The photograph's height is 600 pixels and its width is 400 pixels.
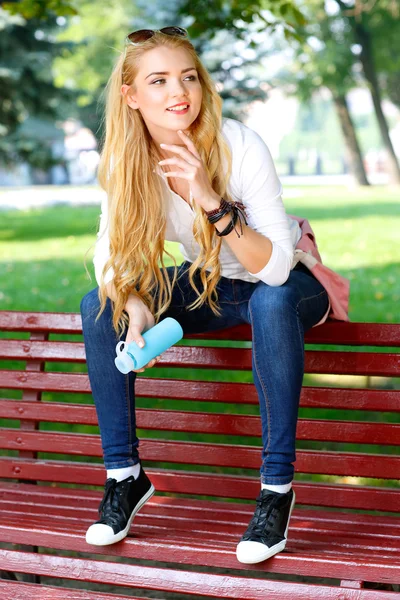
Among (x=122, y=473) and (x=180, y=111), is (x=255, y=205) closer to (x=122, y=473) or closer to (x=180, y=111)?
(x=180, y=111)

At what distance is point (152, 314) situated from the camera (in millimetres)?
2838

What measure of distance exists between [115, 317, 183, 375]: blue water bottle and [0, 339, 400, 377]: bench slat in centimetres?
44

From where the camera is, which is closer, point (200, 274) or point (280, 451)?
point (280, 451)

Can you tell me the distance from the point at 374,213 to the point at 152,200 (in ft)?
50.7

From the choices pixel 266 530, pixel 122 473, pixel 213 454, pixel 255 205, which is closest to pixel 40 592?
pixel 122 473

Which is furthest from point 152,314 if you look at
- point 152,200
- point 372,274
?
point 372,274

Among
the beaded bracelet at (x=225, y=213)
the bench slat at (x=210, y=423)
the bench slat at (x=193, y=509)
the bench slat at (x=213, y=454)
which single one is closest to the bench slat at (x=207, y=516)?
the bench slat at (x=193, y=509)

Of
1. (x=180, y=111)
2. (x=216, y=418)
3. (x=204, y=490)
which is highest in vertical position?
(x=180, y=111)

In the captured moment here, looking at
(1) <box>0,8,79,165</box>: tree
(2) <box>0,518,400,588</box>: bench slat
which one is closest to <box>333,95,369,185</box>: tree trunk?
(1) <box>0,8,79,165</box>: tree

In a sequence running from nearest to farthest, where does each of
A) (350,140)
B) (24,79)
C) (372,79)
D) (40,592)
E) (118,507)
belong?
(40,592) < (118,507) < (24,79) < (372,79) < (350,140)

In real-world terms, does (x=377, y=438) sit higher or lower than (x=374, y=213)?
lower

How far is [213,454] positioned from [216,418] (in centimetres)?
12

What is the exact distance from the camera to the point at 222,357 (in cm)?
310

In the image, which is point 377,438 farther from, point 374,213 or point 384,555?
point 374,213
